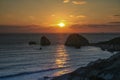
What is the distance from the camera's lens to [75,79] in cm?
2631

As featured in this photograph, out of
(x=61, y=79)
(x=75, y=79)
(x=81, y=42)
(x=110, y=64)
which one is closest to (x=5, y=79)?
(x=61, y=79)

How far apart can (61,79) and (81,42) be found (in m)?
96.5

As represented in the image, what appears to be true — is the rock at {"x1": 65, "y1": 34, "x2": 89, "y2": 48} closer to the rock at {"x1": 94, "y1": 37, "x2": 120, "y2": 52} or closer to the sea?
the rock at {"x1": 94, "y1": 37, "x2": 120, "y2": 52}

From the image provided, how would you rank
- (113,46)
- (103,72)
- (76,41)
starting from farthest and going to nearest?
(76,41) < (113,46) < (103,72)

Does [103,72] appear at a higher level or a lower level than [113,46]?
higher

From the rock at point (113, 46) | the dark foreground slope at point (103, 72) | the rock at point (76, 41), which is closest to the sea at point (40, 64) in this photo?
the dark foreground slope at point (103, 72)

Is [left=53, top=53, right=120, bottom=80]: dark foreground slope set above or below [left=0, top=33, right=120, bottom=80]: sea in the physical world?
above

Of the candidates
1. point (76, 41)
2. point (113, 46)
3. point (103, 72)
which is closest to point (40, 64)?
point (103, 72)

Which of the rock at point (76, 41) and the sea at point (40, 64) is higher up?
the rock at point (76, 41)

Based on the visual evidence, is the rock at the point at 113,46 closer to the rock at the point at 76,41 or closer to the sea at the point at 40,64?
the sea at the point at 40,64

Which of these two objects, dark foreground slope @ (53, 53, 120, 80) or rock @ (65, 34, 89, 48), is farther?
rock @ (65, 34, 89, 48)

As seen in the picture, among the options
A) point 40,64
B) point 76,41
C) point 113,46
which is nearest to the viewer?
point 40,64

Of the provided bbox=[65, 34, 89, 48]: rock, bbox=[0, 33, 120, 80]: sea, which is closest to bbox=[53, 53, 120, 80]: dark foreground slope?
bbox=[0, 33, 120, 80]: sea

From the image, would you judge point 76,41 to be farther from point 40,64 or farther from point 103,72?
point 103,72
